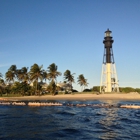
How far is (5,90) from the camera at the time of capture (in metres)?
132

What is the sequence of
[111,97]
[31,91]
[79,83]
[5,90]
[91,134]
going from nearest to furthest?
[91,134]
[111,97]
[31,91]
[5,90]
[79,83]

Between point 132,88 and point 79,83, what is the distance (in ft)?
121

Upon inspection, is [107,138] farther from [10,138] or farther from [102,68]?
[102,68]

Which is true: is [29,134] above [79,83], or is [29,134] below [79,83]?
below

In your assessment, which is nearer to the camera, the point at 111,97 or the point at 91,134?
the point at 91,134

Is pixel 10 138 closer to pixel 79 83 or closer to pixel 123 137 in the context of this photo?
pixel 123 137

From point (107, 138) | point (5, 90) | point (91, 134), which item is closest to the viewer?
point (107, 138)

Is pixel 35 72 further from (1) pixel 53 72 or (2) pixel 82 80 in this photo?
(2) pixel 82 80

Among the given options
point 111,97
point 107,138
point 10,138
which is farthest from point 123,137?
point 111,97

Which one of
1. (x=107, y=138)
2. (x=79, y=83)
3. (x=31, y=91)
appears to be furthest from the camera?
(x=79, y=83)

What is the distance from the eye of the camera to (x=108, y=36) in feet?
439

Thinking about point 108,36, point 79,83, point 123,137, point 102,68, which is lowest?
point 123,137

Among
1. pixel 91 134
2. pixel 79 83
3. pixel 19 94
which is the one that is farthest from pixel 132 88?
pixel 91 134

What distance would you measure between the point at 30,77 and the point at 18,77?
1550cm
